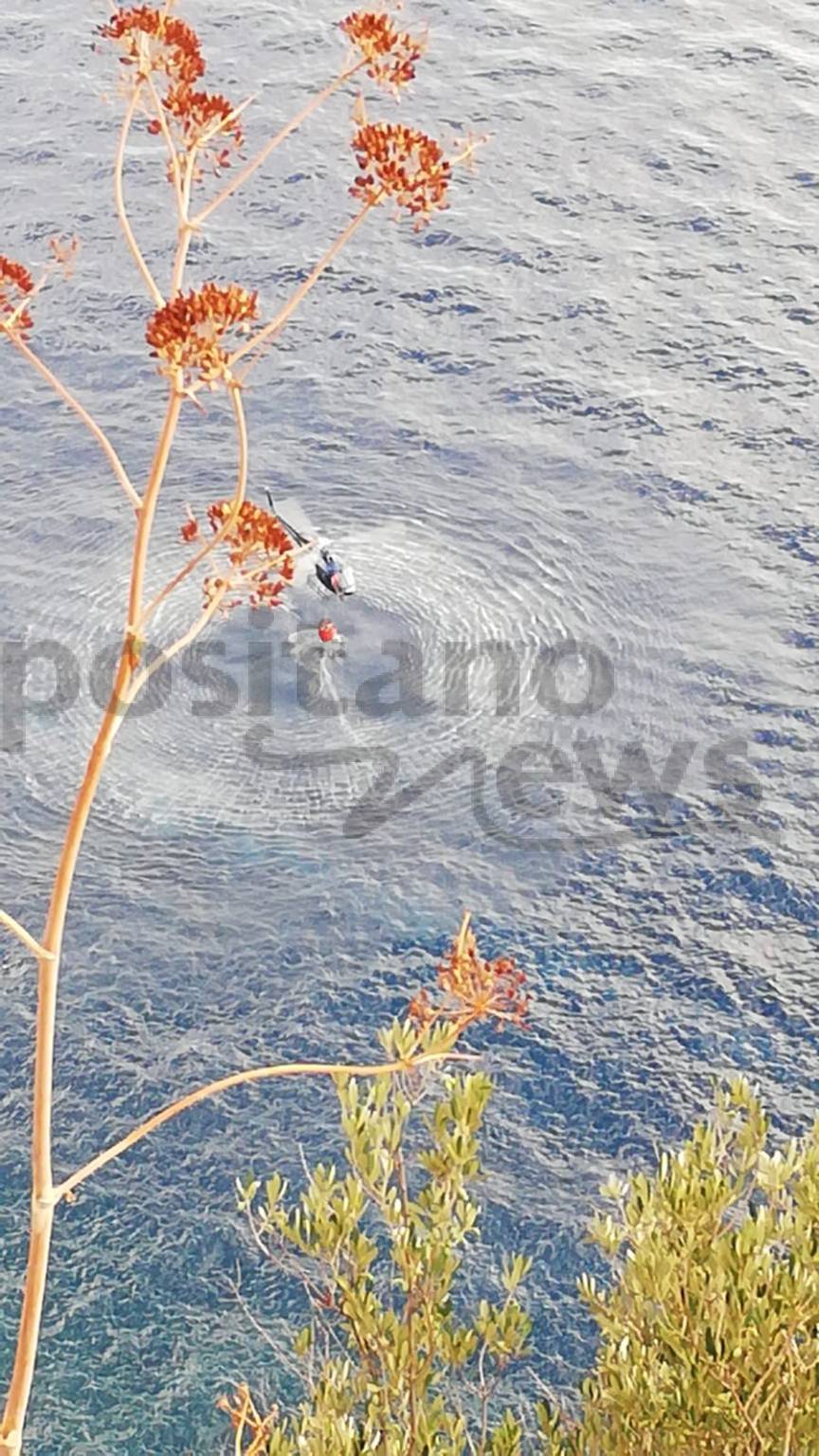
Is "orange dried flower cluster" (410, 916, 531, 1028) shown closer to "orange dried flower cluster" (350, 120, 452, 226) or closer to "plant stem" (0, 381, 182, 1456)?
"plant stem" (0, 381, 182, 1456)

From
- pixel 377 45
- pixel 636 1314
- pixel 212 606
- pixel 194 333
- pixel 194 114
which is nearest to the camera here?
pixel 194 333

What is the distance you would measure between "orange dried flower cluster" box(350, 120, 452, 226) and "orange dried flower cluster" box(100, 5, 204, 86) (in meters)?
0.87

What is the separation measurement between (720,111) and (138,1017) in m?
30.5

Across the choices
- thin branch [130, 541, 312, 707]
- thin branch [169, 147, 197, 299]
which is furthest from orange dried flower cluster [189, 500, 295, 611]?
thin branch [169, 147, 197, 299]

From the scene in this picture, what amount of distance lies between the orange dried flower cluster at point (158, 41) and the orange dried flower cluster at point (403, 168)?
2.84 feet

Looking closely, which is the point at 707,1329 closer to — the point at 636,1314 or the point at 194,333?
the point at 636,1314

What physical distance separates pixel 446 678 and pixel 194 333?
23451 millimetres

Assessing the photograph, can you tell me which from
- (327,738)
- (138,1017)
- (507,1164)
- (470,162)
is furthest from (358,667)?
(470,162)

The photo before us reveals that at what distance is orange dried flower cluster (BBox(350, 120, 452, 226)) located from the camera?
8547 mm

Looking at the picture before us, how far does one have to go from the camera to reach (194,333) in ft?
25.6

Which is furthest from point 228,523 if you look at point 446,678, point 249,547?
point 446,678

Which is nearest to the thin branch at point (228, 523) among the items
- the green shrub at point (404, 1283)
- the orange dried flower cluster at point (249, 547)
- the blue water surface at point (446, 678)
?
the orange dried flower cluster at point (249, 547)

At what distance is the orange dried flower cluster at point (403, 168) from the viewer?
28.0ft

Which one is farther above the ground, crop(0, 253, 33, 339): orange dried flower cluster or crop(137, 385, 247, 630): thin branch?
crop(0, 253, 33, 339): orange dried flower cluster
